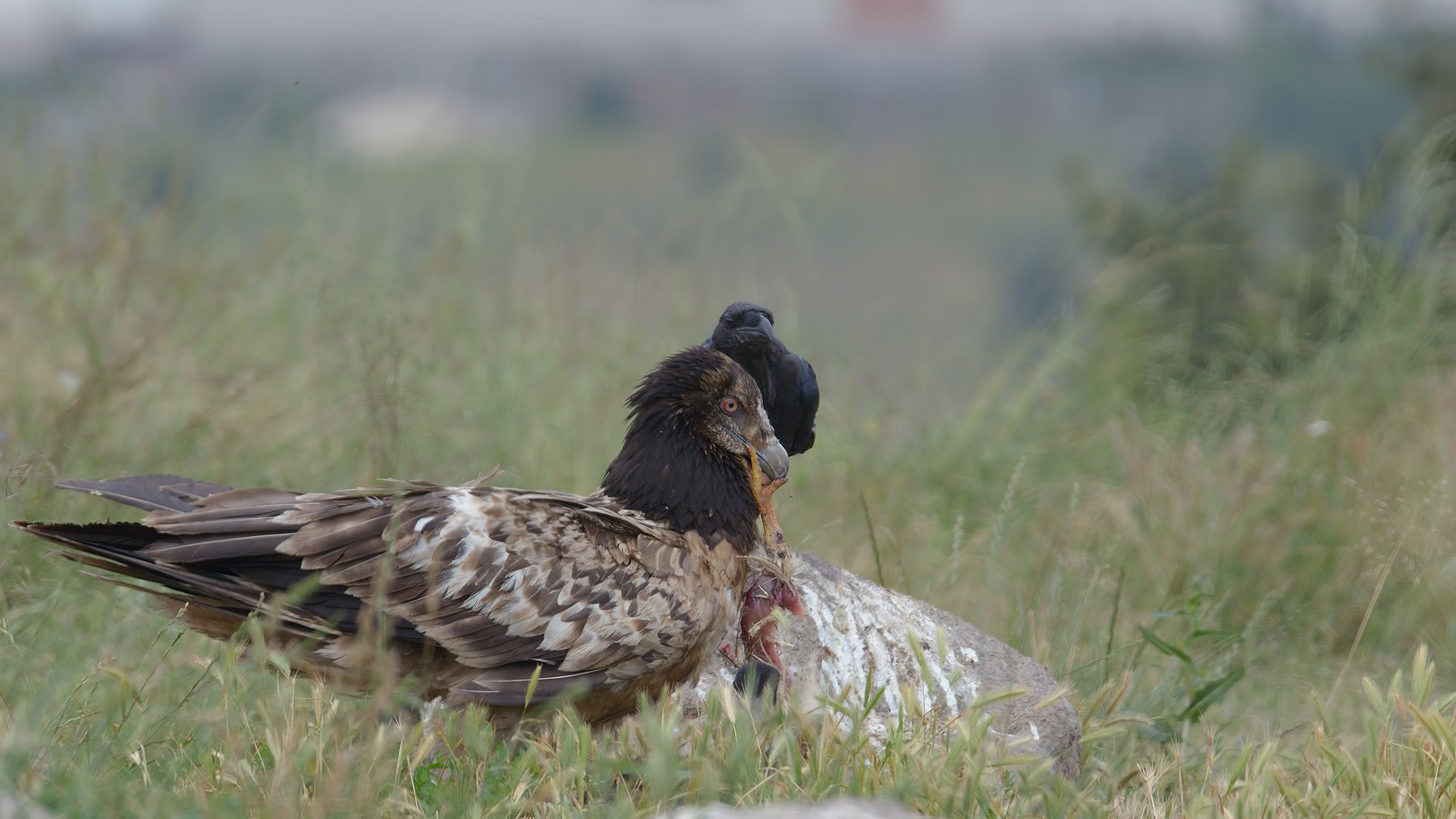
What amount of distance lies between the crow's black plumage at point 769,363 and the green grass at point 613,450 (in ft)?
1.89

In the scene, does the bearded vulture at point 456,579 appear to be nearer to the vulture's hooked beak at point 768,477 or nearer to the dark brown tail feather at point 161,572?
the dark brown tail feather at point 161,572

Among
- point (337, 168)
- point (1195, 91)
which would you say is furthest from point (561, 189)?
point (1195, 91)

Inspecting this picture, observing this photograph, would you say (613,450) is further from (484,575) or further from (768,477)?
(484,575)

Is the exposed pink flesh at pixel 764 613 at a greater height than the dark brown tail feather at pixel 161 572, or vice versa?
the dark brown tail feather at pixel 161 572

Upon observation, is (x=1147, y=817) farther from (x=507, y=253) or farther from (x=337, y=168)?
(x=337, y=168)

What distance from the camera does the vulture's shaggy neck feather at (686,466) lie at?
3865 mm

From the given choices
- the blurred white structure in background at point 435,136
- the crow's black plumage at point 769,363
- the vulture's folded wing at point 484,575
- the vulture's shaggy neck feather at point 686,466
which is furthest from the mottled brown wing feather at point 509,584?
the blurred white structure in background at point 435,136

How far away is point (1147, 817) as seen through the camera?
3.28 meters

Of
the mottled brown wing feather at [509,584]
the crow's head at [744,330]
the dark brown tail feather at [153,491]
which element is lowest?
the mottled brown wing feather at [509,584]

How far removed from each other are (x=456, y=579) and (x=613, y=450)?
243 centimetres

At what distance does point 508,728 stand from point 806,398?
4.07ft

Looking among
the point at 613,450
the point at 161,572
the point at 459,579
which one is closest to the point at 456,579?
the point at 459,579

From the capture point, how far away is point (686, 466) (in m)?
3.88

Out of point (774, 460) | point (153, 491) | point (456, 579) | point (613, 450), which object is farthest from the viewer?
point (613, 450)
